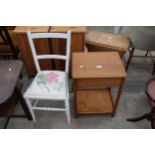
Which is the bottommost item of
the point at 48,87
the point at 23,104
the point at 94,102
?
the point at 94,102

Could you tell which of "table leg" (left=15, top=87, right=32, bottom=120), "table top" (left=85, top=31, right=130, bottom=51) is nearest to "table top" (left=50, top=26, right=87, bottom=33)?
"table top" (left=85, top=31, right=130, bottom=51)

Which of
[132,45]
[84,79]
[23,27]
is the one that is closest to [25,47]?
[23,27]

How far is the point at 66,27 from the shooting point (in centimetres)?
172

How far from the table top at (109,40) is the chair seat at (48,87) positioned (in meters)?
0.72

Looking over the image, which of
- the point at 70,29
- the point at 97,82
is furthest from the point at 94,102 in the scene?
the point at 70,29

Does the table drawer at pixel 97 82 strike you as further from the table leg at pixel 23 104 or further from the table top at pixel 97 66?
the table leg at pixel 23 104

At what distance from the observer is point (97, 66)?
1286mm

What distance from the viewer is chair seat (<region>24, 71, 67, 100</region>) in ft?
4.35

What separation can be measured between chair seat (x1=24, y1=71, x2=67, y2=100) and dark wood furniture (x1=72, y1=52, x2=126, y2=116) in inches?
6.0

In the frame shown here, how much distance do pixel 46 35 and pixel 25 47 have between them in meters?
0.55

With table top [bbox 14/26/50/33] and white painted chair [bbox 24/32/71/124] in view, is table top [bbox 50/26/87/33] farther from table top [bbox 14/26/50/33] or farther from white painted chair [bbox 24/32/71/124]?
white painted chair [bbox 24/32/71/124]

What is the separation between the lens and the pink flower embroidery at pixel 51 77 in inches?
57.5

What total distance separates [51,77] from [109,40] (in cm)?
98

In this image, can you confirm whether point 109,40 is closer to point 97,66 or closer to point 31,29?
point 97,66
